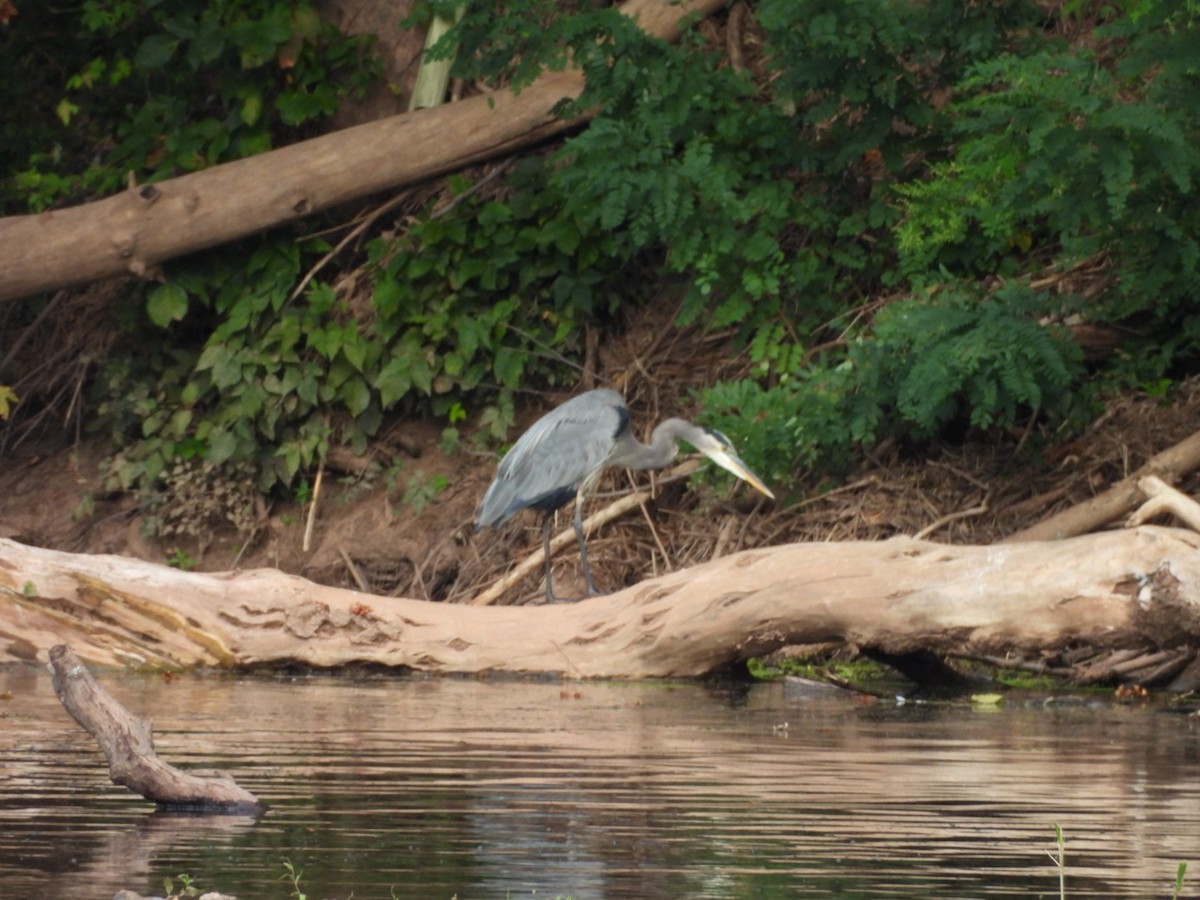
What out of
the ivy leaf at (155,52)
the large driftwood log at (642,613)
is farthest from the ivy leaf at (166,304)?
the large driftwood log at (642,613)

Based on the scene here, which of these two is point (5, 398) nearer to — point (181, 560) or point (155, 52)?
point (181, 560)

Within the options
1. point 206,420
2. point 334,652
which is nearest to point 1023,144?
point 334,652

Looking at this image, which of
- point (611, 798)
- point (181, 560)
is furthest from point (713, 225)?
point (611, 798)

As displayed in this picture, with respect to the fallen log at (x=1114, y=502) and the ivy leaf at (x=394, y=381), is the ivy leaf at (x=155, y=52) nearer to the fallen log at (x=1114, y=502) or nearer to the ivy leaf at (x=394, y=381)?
the ivy leaf at (x=394, y=381)

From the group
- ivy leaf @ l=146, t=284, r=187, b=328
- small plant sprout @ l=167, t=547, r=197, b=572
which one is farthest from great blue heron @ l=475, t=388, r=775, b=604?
ivy leaf @ l=146, t=284, r=187, b=328

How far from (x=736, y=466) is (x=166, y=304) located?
4479 mm

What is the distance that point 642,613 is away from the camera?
847 centimetres

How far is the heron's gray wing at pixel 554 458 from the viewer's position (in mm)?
10133

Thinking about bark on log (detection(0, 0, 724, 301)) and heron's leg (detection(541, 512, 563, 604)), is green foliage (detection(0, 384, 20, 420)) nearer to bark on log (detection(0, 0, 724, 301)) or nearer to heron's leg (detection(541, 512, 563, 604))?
bark on log (detection(0, 0, 724, 301))

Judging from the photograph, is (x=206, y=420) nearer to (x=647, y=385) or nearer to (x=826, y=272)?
(x=647, y=385)

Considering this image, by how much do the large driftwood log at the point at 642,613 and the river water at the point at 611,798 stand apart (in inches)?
13.3

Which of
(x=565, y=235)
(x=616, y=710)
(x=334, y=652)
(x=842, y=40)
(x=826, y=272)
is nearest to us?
(x=616, y=710)

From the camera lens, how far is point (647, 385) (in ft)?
40.4

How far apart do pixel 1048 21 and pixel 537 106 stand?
3.44 metres
